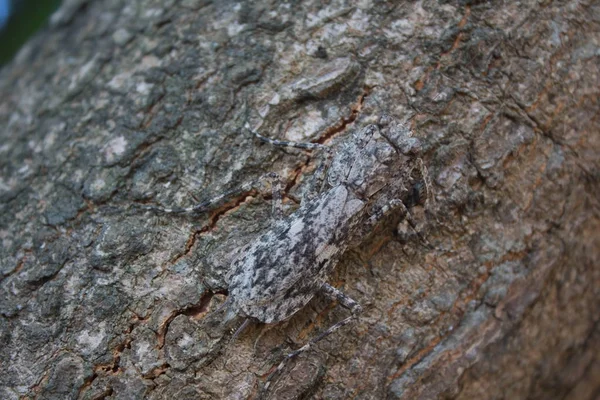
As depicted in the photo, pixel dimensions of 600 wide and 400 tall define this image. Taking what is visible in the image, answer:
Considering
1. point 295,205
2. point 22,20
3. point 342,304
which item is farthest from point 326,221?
point 22,20

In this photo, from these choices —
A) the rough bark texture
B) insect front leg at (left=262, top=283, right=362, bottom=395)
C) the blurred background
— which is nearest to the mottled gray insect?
insect front leg at (left=262, top=283, right=362, bottom=395)

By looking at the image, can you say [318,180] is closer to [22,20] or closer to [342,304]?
[342,304]

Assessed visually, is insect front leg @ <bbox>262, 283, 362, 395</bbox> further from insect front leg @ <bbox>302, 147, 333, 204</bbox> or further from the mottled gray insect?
insect front leg @ <bbox>302, 147, 333, 204</bbox>

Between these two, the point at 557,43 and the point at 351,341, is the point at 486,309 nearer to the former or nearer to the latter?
the point at 351,341

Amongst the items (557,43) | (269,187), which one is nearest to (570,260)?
(557,43)

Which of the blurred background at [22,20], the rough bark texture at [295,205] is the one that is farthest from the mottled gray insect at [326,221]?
the blurred background at [22,20]

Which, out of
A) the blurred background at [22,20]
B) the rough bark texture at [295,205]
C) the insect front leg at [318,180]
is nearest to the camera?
the rough bark texture at [295,205]

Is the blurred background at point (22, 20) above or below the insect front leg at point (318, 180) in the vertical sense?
above

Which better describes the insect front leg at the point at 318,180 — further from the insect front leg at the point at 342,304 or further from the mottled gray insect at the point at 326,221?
the insect front leg at the point at 342,304
